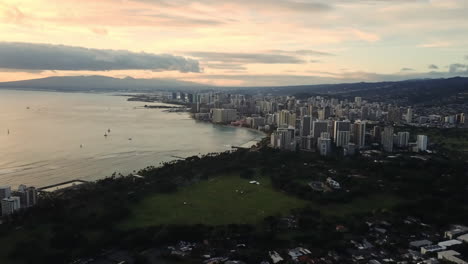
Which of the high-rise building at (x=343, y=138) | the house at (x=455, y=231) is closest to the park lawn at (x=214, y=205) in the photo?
the house at (x=455, y=231)

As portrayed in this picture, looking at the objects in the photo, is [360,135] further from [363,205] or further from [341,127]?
[363,205]

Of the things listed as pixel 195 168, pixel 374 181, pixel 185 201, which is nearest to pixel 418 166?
pixel 374 181

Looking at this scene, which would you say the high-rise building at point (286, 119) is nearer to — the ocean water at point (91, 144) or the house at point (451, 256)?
the ocean water at point (91, 144)

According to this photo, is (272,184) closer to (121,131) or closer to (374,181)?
(374,181)

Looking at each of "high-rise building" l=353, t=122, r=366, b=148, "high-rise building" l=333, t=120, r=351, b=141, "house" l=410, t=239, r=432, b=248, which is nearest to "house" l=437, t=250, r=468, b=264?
"house" l=410, t=239, r=432, b=248

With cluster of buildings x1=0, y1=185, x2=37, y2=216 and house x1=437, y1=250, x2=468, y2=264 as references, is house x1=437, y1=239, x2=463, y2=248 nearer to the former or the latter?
house x1=437, y1=250, x2=468, y2=264
